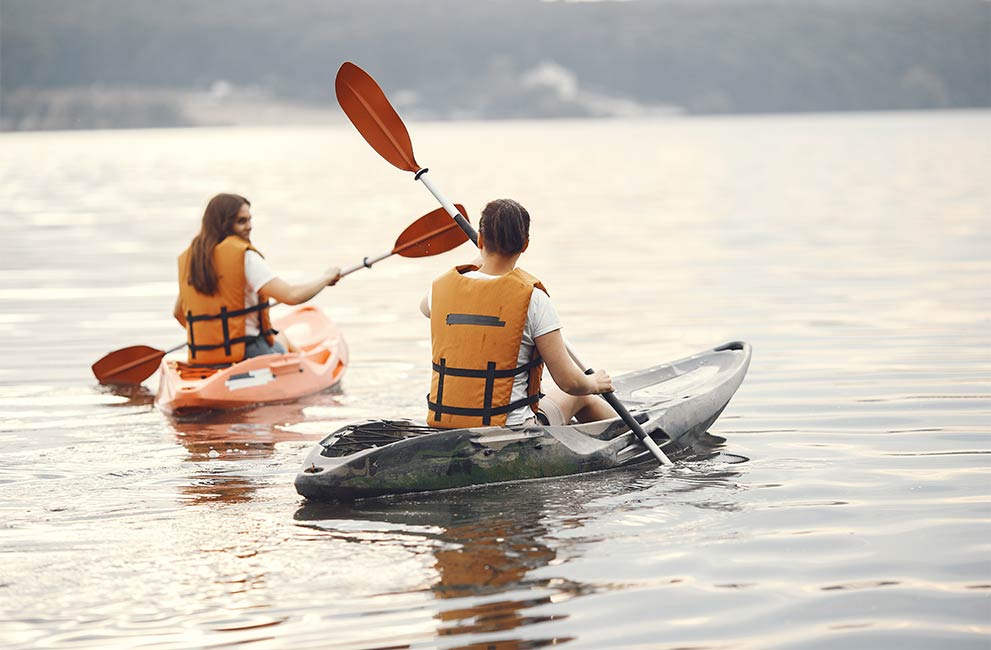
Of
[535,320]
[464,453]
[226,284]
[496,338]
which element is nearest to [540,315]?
[535,320]

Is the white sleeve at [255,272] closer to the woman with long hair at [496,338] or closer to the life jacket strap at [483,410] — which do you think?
the woman with long hair at [496,338]

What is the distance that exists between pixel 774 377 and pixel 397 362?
122 inches

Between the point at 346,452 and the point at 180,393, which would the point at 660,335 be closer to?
the point at 180,393

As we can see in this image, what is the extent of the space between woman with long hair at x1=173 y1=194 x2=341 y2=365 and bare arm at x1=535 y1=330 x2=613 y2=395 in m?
2.69

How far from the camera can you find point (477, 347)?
6.51 m

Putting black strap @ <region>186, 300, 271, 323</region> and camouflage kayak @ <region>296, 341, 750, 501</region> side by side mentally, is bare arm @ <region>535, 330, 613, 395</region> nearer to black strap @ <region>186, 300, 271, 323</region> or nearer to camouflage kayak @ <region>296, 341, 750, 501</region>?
camouflage kayak @ <region>296, 341, 750, 501</region>

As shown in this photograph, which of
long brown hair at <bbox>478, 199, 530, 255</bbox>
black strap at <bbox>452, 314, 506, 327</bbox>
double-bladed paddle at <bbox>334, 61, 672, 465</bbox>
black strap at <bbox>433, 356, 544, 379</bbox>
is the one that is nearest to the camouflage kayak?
black strap at <bbox>433, 356, 544, 379</bbox>

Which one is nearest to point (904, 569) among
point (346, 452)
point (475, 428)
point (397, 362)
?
point (475, 428)

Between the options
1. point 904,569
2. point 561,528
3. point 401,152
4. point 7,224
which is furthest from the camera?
point 7,224

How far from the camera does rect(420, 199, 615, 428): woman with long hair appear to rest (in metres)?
6.43

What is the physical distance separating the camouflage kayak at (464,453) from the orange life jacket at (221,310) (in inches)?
105

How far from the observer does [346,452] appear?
6598 millimetres

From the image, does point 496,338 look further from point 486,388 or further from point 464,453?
point 464,453

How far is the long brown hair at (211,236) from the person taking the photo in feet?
29.6
